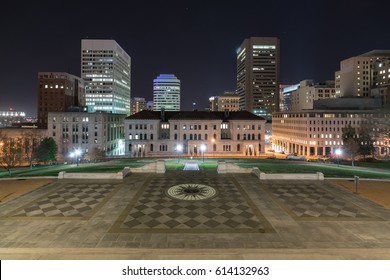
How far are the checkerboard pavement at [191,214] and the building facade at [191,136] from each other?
56185mm

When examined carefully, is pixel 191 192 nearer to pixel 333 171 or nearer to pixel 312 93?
pixel 333 171

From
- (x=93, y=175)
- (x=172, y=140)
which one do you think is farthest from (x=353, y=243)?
(x=172, y=140)

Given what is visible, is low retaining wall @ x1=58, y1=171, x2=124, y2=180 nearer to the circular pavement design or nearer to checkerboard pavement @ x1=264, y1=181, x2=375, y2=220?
the circular pavement design

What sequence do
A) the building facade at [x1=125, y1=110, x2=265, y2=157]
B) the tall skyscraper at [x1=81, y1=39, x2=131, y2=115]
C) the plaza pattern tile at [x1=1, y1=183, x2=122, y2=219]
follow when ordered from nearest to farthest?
1. the plaza pattern tile at [x1=1, y1=183, x2=122, y2=219]
2. the building facade at [x1=125, y1=110, x2=265, y2=157]
3. the tall skyscraper at [x1=81, y1=39, x2=131, y2=115]

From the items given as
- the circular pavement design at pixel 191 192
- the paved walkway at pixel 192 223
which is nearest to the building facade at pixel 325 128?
the paved walkway at pixel 192 223

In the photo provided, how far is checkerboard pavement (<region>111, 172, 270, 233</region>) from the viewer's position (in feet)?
58.7

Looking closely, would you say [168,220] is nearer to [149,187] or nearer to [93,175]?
[149,187]

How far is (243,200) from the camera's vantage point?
23.8 metres

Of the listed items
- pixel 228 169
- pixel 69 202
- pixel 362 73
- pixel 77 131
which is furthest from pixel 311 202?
pixel 362 73

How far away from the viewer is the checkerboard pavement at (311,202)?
2050cm

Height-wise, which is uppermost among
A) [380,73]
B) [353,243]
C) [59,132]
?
[380,73]

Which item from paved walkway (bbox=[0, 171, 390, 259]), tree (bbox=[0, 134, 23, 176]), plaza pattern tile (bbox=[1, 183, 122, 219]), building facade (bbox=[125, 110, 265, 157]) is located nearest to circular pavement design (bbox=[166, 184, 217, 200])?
paved walkway (bbox=[0, 171, 390, 259])

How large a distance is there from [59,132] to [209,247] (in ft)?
287

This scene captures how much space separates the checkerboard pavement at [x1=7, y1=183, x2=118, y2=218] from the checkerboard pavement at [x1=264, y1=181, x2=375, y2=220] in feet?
50.7
